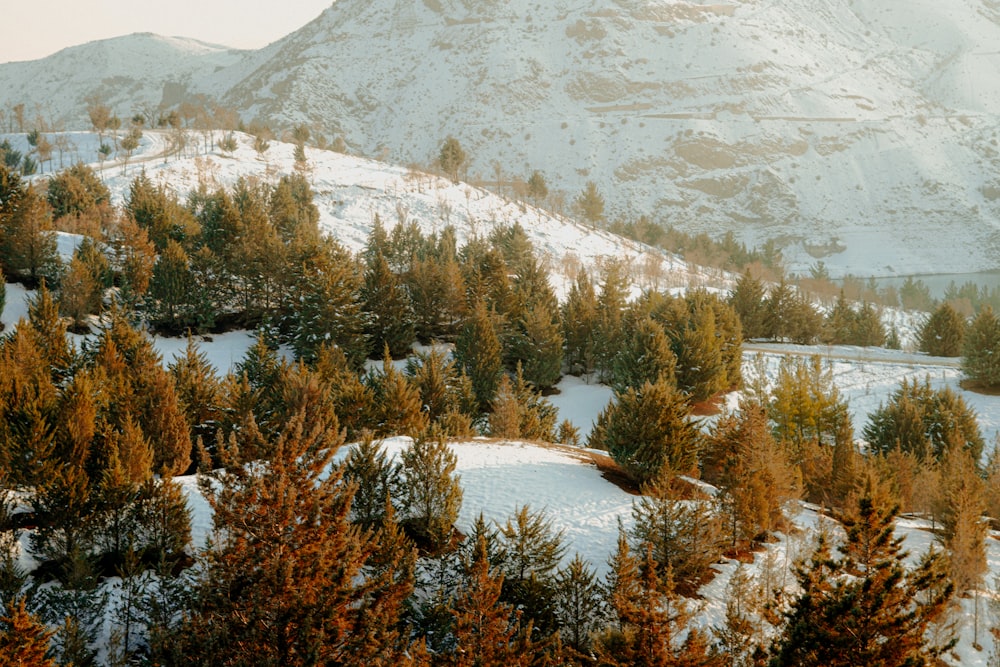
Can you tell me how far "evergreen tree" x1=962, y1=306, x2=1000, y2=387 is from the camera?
4422 cm

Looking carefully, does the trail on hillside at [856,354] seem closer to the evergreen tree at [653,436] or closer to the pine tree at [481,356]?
the pine tree at [481,356]

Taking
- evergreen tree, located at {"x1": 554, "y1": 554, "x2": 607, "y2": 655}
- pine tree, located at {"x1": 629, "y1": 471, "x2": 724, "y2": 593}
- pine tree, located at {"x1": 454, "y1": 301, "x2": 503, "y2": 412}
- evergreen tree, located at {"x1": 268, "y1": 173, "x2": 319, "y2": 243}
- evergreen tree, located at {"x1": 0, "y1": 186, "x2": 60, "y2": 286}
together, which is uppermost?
evergreen tree, located at {"x1": 268, "y1": 173, "x2": 319, "y2": 243}

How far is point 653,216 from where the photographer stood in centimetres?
18462

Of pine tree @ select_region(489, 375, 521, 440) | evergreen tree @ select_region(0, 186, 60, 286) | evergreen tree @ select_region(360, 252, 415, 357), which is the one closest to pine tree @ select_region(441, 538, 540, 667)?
pine tree @ select_region(489, 375, 521, 440)

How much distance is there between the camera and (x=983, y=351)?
44875 millimetres

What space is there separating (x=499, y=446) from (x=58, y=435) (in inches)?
562

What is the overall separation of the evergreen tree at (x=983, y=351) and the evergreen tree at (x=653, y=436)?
3345 centimetres

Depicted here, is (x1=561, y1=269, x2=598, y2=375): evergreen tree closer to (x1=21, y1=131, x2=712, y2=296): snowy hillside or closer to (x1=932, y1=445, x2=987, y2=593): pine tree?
(x1=21, y1=131, x2=712, y2=296): snowy hillside

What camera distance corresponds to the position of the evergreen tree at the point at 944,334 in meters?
58.1

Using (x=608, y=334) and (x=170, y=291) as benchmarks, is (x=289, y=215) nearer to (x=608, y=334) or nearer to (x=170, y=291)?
(x=170, y=291)

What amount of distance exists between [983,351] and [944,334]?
14.8 meters

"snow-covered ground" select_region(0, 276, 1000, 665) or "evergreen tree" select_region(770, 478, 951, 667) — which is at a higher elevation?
"evergreen tree" select_region(770, 478, 951, 667)

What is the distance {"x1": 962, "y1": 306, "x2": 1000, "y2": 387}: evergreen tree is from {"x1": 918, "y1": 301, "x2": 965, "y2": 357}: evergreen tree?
503 inches

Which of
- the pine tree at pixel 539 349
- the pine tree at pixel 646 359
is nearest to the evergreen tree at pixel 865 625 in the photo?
the pine tree at pixel 646 359
